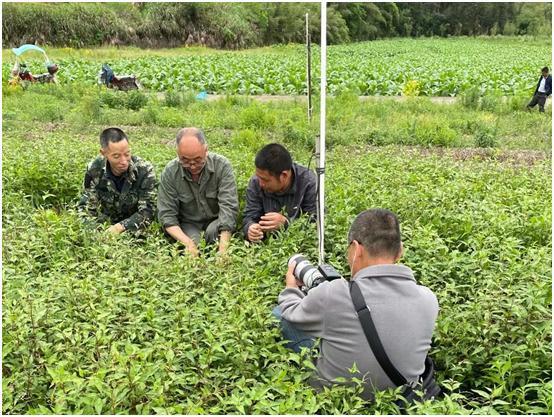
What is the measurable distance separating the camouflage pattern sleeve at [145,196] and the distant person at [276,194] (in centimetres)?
93

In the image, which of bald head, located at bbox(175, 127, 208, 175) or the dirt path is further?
the dirt path

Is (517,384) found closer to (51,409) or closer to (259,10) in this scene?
(51,409)

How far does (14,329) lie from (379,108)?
38.6ft

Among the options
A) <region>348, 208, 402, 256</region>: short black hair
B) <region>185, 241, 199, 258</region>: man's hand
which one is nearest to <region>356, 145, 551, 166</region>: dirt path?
<region>185, 241, 199, 258</region>: man's hand

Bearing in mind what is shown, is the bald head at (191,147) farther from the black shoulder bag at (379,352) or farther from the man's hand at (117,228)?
the black shoulder bag at (379,352)

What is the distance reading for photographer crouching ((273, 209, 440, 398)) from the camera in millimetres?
2889

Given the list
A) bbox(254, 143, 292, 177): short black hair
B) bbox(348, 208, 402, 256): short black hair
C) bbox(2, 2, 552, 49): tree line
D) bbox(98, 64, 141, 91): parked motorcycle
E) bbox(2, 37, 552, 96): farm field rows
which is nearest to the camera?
bbox(348, 208, 402, 256): short black hair

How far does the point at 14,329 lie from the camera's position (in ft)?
10.7

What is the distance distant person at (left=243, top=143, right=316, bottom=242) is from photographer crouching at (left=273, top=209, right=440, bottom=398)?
6.51ft

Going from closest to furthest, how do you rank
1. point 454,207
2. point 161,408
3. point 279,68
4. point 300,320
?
point 161,408, point 300,320, point 454,207, point 279,68

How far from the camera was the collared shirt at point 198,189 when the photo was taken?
551 cm

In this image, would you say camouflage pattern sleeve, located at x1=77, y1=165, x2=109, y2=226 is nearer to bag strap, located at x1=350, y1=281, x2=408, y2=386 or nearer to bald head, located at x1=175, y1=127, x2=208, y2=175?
bald head, located at x1=175, y1=127, x2=208, y2=175

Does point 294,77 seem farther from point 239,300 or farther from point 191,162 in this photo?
point 239,300

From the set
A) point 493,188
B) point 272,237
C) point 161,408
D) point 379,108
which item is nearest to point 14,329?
point 161,408
